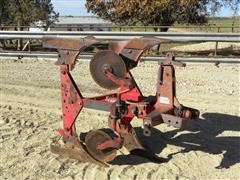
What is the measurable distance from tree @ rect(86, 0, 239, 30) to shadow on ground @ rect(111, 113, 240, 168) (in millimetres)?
16546

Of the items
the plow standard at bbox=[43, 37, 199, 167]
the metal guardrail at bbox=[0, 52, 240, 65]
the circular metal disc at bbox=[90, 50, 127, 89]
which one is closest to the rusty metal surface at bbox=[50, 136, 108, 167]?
the plow standard at bbox=[43, 37, 199, 167]

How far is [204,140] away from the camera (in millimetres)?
6797

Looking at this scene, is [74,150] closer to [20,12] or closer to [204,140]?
[204,140]

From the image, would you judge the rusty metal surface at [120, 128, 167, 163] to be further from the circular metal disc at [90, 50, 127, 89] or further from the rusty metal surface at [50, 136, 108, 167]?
the circular metal disc at [90, 50, 127, 89]

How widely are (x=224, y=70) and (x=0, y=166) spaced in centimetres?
758

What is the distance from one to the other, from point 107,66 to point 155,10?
755 inches

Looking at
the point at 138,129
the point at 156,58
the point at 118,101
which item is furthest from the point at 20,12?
the point at 118,101

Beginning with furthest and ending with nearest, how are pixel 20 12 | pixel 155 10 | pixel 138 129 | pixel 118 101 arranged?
pixel 20 12 → pixel 155 10 → pixel 138 129 → pixel 118 101

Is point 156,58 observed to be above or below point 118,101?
below

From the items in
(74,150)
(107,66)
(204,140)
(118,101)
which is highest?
(107,66)

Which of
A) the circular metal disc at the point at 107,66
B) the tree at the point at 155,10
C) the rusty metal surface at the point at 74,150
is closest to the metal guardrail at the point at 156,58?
the rusty metal surface at the point at 74,150

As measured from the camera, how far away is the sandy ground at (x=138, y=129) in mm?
5773

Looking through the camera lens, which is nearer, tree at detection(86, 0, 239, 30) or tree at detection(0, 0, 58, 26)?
tree at detection(86, 0, 239, 30)

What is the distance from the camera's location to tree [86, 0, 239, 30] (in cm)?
2392
